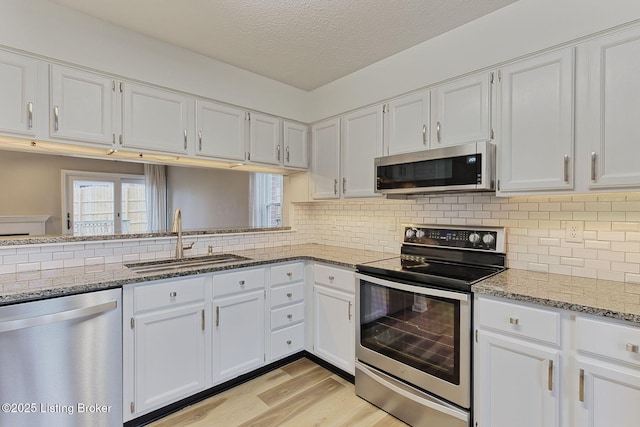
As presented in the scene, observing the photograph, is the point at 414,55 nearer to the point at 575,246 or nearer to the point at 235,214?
the point at 575,246

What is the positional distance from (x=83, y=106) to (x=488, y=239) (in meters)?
2.80

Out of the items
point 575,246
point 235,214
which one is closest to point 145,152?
point 235,214

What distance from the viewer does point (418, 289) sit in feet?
6.19

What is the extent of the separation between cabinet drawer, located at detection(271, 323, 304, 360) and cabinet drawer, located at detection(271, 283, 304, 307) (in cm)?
24

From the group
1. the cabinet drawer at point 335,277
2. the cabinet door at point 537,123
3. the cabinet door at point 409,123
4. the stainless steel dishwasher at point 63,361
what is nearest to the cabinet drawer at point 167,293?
the stainless steel dishwasher at point 63,361

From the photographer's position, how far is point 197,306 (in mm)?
2105

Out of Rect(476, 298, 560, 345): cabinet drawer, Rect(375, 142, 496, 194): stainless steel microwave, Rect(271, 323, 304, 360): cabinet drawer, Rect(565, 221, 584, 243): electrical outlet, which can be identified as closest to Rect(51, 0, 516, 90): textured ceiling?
Rect(375, 142, 496, 194): stainless steel microwave

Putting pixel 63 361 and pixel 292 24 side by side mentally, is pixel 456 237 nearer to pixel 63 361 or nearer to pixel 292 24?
pixel 292 24

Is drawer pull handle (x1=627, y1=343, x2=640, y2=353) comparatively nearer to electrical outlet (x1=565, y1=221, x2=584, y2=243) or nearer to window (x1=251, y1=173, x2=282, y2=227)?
electrical outlet (x1=565, y1=221, x2=584, y2=243)

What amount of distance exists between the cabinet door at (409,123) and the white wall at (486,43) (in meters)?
0.09

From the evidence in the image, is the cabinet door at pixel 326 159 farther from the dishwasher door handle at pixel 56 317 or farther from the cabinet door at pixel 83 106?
the dishwasher door handle at pixel 56 317

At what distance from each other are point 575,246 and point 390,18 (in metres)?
1.82

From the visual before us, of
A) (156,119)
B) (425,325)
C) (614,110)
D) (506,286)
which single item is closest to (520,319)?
(506,286)

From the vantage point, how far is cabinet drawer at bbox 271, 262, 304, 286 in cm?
254
